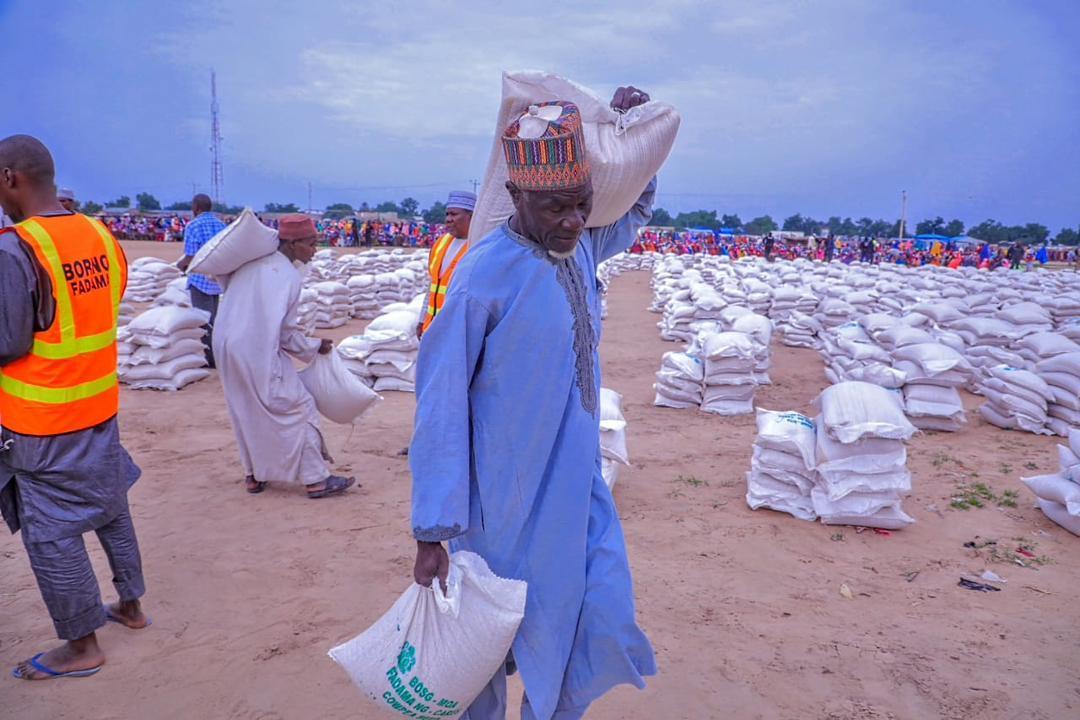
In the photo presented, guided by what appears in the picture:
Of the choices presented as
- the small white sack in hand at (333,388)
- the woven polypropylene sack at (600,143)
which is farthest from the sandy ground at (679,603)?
the woven polypropylene sack at (600,143)

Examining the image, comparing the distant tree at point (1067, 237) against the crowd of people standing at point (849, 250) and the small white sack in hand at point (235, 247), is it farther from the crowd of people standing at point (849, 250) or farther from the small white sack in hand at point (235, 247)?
the small white sack in hand at point (235, 247)

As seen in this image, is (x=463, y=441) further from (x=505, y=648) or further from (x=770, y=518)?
(x=770, y=518)

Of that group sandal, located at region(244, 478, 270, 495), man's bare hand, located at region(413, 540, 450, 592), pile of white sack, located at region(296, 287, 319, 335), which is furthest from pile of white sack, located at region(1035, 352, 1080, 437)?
pile of white sack, located at region(296, 287, 319, 335)

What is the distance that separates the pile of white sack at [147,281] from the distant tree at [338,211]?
42.1 metres

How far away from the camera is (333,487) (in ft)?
14.7

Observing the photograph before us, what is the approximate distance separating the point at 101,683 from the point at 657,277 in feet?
58.8

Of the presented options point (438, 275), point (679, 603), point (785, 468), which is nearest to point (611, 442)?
point (785, 468)

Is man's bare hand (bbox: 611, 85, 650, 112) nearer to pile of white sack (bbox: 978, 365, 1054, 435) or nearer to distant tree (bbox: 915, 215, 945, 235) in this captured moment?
pile of white sack (bbox: 978, 365, 1054, 435)

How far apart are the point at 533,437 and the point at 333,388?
304 centimetres

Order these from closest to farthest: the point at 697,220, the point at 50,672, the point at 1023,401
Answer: the point at 50,672
the point at 1023,401
the point at 697,220

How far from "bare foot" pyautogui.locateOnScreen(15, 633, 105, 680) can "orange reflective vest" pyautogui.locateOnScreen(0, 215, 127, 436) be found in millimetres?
805

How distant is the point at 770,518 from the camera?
429cm

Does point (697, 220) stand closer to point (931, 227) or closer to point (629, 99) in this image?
point (931, 227)

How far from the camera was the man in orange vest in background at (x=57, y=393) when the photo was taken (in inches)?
93.3
